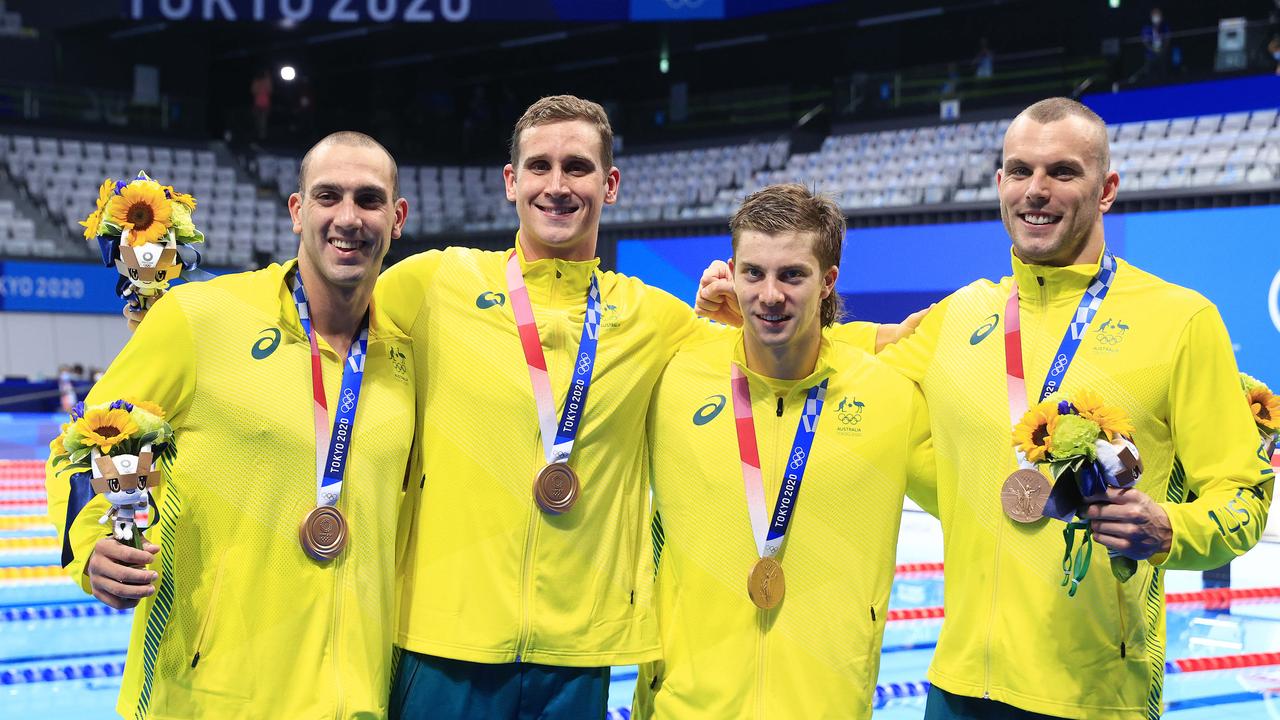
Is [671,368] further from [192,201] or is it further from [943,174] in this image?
[943,174]

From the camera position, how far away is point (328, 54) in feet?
93.1

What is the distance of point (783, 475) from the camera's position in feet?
9.61

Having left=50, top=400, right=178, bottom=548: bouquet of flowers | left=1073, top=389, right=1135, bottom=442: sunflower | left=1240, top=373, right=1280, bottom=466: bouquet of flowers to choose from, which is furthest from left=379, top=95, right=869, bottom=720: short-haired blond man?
left=1240, top=373, right=1280, bottom=466: bouquet of flowers

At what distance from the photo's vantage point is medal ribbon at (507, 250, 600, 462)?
2990 mm

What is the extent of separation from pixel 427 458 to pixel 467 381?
0.20 m

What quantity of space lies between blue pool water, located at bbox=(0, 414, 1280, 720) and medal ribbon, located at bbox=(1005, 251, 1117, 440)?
330 cm

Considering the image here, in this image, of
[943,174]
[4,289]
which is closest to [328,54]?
[4,289]

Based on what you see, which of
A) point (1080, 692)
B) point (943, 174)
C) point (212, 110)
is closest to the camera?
point (1080, 692)

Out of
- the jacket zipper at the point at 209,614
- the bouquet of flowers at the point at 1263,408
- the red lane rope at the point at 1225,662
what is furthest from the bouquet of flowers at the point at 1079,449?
the red lane rope at the point at 1225,662

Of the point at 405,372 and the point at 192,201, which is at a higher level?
the point at 192,201

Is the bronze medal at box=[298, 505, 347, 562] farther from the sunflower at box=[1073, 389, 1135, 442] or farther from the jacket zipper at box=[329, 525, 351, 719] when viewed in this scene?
the sunflower at box=[1073, 389, 1135, 442]

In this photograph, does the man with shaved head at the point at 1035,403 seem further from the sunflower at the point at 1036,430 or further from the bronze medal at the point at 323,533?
the bronze medal at the point at 323,533

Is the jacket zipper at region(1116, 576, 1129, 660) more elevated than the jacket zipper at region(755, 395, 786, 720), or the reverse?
the jacket zipper at region(1116, 576, 1129, 660)

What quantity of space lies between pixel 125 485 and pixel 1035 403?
1.85 metres
